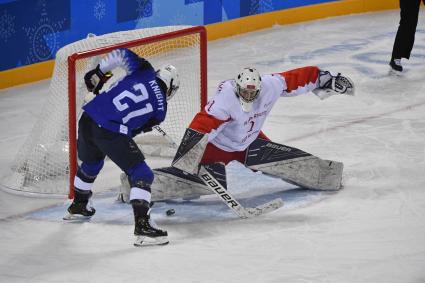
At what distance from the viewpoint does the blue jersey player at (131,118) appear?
520 cm

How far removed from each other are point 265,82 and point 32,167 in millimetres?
1379

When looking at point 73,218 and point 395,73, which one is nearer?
point 73,218

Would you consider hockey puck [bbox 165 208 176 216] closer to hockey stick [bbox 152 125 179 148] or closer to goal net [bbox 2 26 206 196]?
goal net [bbox 2 26 206 196]

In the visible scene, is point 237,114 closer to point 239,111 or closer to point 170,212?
point 239,111

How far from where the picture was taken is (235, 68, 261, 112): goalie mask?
18.2ft

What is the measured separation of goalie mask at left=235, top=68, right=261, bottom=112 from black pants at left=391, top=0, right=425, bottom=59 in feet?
11.3

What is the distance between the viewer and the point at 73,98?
5812 mm

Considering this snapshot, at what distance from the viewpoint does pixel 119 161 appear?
207 inches

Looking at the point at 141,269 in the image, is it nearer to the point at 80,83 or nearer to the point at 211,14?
the point at 80,83

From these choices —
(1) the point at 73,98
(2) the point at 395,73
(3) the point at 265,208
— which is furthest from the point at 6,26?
(3) the point at 265,208

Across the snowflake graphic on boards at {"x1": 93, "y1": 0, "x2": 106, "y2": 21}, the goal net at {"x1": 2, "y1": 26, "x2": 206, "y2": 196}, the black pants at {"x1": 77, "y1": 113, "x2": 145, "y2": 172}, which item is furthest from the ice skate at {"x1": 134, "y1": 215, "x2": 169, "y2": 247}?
the snowflake graphic on boards at {"x1": 93, "y1": 0, "x2": 106, "y2": 21}

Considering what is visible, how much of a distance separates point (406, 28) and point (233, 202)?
3.70 meters

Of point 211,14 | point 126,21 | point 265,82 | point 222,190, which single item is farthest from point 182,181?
point 211,14

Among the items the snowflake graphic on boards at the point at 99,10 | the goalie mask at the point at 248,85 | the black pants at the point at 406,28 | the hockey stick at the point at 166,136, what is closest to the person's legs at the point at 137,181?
the goalie mask at the point at 248,85
